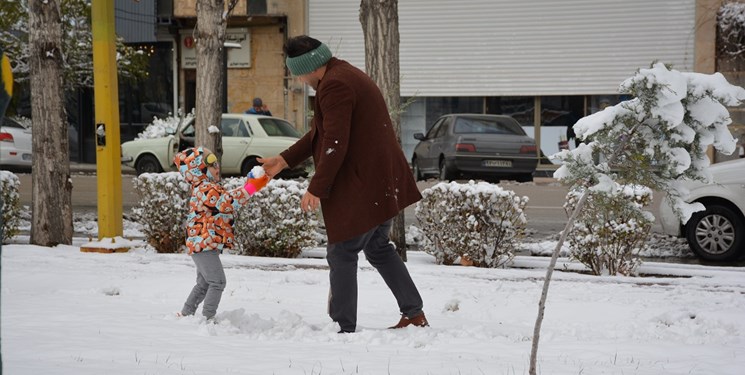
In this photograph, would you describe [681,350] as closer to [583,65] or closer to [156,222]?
[156,222]

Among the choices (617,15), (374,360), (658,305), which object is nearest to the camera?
(374,360)

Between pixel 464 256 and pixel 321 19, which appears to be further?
pixel 321 19

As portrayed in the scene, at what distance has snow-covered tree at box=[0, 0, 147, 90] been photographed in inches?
1000

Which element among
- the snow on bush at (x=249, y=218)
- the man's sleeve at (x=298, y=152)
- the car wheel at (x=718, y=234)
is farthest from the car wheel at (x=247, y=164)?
the man's sleeve at (x=298, y=152)

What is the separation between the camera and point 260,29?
93.8 ft

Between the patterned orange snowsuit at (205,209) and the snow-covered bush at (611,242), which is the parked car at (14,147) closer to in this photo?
the snow-covered bush at (611,242)

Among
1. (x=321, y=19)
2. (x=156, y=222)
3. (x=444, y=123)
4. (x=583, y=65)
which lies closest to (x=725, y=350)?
(x=156, y=222)

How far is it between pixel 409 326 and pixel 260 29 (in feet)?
77.6

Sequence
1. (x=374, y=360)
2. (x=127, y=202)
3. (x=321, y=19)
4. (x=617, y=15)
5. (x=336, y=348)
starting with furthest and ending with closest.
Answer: (x=321, y=19), (x=617, y=15), (x=127, y=202), (x=336, y=348), (x=374, y=360)

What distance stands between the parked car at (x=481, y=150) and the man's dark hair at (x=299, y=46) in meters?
14.4

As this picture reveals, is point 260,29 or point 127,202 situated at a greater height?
point 260,29

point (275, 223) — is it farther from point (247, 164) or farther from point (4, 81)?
point (247, 164)

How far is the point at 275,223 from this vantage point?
9906 millimetres

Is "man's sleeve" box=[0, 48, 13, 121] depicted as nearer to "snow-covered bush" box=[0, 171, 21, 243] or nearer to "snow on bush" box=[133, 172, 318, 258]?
"snow on bush" box=[133, 172, 318, 258]
